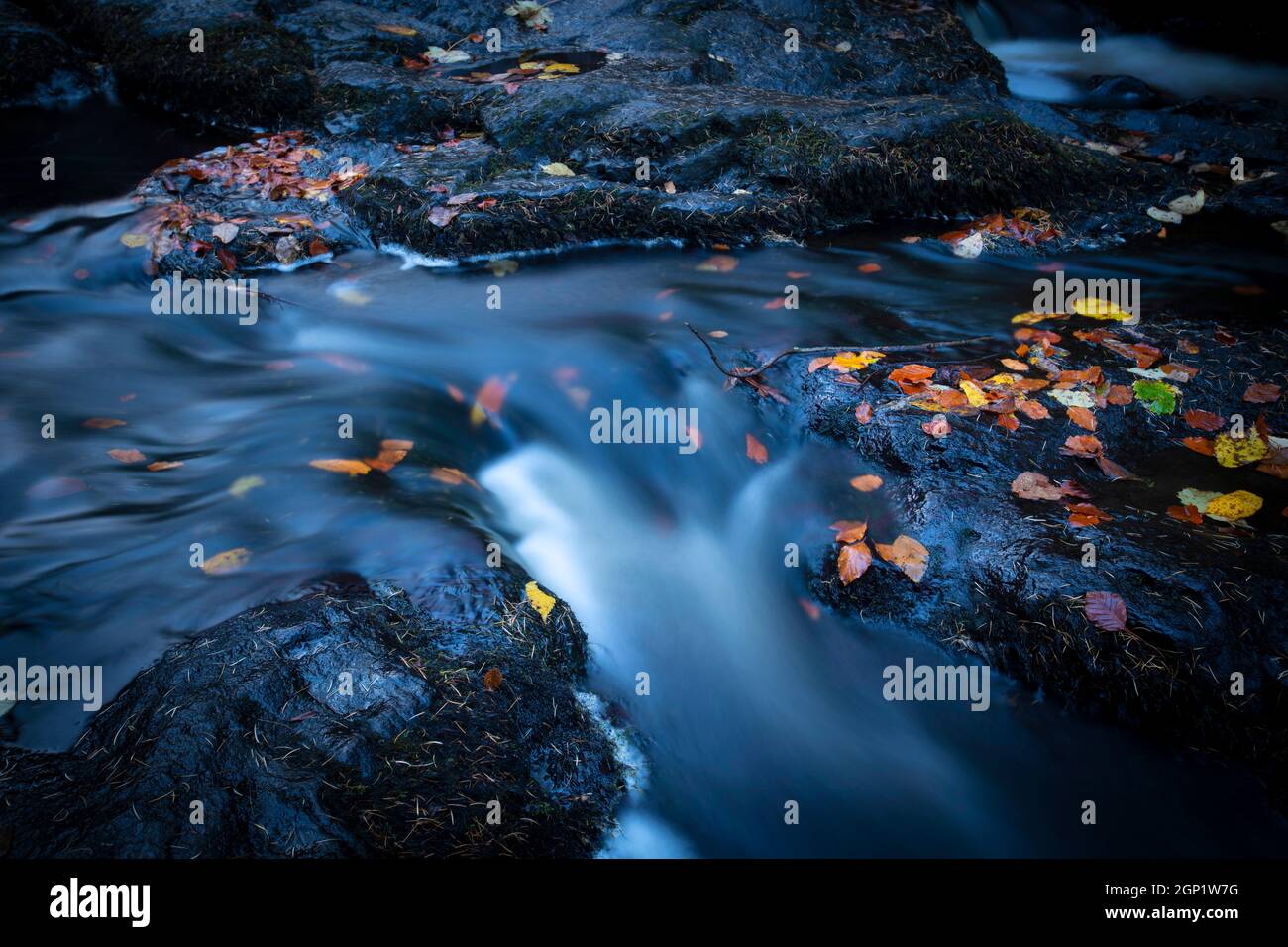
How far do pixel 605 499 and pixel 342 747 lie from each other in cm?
240

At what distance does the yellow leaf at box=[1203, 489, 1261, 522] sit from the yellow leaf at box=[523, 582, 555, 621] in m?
3.19

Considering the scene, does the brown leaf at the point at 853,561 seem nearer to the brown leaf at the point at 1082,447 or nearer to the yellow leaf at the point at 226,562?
the brown leaf at the point at 1082,447

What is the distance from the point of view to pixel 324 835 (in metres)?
2.54

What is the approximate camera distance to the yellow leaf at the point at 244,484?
425 centimetres

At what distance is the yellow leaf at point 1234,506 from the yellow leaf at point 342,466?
14.0 feet

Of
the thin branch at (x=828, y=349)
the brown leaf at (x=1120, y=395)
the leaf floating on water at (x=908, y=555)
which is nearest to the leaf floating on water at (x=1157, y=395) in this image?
the brown leaf at (x=1120, y=395)

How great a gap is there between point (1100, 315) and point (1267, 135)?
14.0ft

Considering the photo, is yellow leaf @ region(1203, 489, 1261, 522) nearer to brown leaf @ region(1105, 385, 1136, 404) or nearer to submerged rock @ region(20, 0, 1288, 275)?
brown leaf @ region(1105, 385, 1136, 404)

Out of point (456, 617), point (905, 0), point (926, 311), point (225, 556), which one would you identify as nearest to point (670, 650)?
point (456, 617)

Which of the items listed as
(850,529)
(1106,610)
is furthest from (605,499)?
(1106,610)

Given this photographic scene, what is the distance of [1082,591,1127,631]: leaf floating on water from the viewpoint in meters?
3.45

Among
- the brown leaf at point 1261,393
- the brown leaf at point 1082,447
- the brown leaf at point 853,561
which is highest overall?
the brown leaf at point 1261,393

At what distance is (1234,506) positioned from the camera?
397 cm
